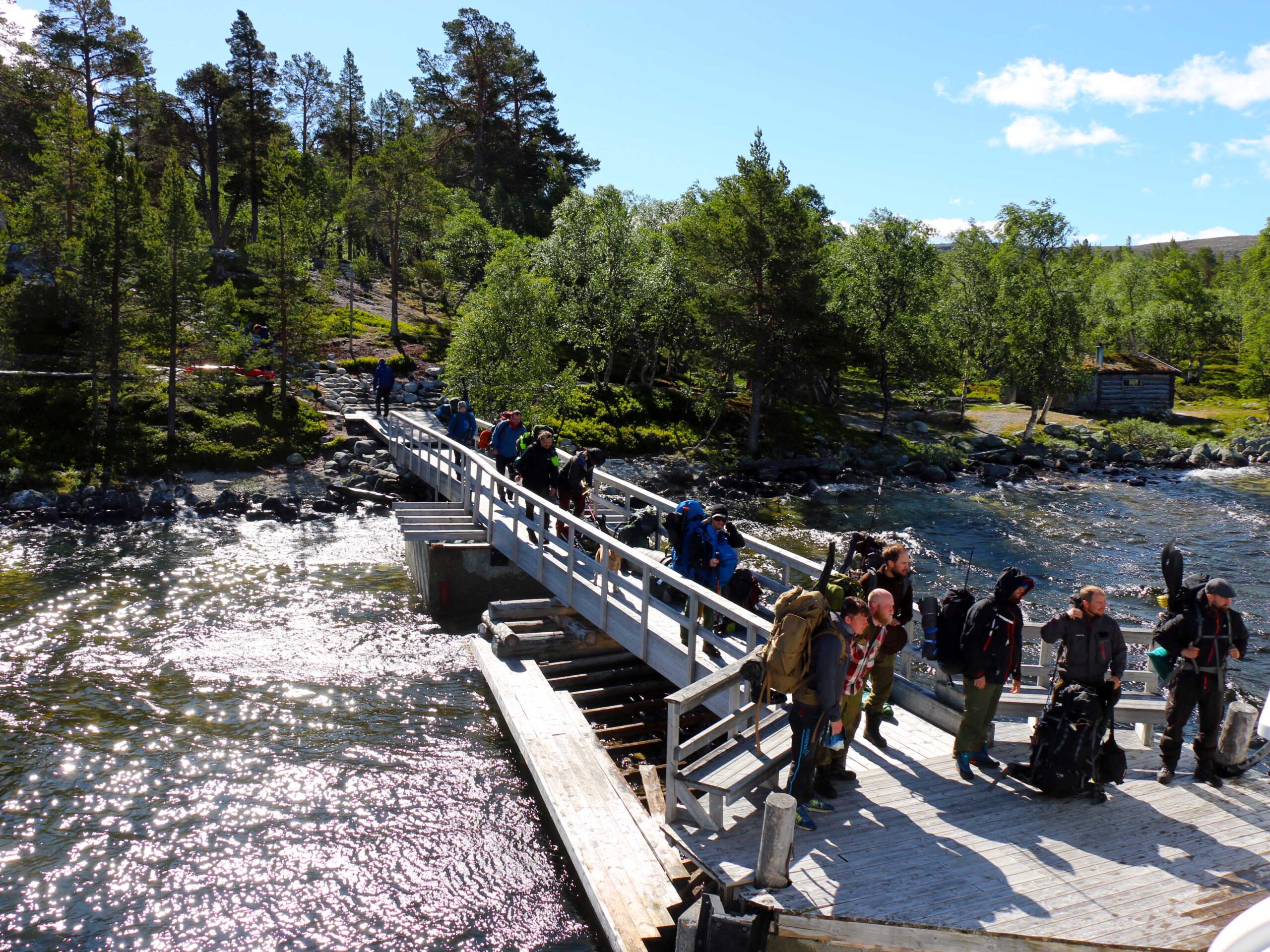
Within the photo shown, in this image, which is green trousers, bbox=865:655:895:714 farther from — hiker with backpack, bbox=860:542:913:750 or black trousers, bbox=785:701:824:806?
black trousers, bbox=785:701:824:806

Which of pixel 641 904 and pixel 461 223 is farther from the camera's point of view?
pixel 461 223

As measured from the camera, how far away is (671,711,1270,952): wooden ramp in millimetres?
5750

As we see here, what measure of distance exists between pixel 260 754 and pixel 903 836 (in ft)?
28.6

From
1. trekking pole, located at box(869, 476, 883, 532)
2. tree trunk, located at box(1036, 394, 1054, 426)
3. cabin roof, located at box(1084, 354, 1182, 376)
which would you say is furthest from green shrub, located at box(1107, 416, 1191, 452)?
trekking pole, located at box(869, 476, 883, 532)

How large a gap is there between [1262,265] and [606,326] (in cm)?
8182

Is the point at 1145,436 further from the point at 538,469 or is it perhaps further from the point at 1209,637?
the point at 1209,637

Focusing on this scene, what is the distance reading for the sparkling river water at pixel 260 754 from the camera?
8273mm

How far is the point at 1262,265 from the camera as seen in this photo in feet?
283

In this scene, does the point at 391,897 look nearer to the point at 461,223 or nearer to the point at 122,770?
the point at 122,770

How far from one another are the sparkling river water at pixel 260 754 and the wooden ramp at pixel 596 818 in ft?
2.74

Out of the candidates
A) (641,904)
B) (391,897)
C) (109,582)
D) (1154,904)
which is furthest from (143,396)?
(1154,904)

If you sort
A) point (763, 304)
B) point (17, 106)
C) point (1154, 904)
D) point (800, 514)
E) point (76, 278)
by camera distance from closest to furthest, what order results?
point (1154, 904) → point (76, 278) → point (800, 514) → point (763, 304) → point (17, 106)

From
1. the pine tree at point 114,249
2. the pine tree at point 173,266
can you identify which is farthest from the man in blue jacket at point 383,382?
the pine tree at point 114,249

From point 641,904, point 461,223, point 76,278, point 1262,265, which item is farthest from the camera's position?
point 1262,265
